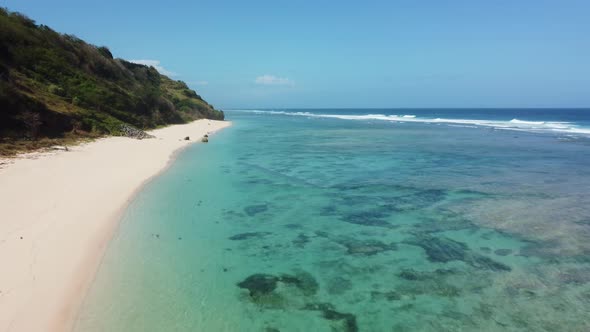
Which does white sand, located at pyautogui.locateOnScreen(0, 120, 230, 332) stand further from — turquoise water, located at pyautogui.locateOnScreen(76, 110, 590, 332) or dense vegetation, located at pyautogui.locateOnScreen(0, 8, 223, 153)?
dense vegetation, located at pyautogui.locateOnScreen(0, 8, 223, 153)

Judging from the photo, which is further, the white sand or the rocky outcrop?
the rocky outcrop

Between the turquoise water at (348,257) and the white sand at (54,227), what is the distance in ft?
1.50

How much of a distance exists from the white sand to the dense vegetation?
13.0 ft

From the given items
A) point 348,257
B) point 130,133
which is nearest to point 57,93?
point 130,133

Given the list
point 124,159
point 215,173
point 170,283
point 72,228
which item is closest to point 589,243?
point 170,283

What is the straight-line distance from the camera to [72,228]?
1002 centimetres

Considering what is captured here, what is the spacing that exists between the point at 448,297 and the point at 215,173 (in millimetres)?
14673

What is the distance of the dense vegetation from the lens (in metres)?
20.6

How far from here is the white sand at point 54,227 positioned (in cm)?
653

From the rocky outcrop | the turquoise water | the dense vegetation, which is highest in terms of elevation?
the dense vegetation

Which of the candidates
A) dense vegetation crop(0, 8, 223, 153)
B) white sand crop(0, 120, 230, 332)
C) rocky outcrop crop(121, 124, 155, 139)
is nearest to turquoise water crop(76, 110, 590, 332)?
white sand crop(0, 120, 230, 332)

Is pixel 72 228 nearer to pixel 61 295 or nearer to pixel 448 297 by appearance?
pixel 61 295

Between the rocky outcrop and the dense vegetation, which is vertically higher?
the dense vegetation

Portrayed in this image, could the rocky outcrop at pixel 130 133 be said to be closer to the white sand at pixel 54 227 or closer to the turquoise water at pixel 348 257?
the white sand at pixel 54 227
